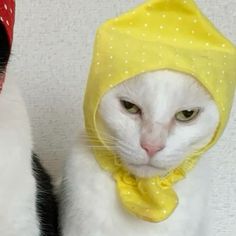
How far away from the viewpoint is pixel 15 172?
2.50 ft

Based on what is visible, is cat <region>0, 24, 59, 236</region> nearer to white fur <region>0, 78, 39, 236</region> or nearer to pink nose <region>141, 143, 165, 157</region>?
white fur <region>0, 78, 39, 236</region>

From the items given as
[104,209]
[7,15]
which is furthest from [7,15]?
[104,209]

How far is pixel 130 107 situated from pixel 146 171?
0.09 meters

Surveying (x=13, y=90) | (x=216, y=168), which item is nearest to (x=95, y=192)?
(x=13, y=90)

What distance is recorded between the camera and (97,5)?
1.15m

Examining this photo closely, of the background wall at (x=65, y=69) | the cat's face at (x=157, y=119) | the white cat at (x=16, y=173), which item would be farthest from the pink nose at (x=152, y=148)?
the background wall at (x=65, y=69)

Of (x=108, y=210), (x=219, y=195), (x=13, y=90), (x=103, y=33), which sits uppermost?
(x=103, y=33)

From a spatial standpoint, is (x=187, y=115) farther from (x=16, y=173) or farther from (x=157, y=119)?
(x=16, y=173)

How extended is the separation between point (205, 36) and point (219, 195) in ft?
1.50

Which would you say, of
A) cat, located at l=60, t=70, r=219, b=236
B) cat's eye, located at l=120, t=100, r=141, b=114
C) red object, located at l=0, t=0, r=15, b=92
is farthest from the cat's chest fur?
red object, located at l=0, t=0, r=15, b=92

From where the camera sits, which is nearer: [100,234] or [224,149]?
[100,234]

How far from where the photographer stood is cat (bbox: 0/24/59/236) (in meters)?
0.75

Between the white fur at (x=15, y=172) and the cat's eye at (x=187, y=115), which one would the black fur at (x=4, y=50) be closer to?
the white fur at (x=15, y=172)

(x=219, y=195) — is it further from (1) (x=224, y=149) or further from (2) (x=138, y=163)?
(2) (x=138, y=163)
